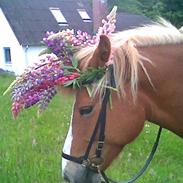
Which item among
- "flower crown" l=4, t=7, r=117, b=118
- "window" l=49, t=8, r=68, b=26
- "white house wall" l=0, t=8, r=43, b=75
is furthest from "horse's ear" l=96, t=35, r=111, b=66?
"window" l=49, t=8, r=68, b=26

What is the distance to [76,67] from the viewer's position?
301 centimetres

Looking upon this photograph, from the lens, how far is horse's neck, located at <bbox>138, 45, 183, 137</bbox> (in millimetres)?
2986

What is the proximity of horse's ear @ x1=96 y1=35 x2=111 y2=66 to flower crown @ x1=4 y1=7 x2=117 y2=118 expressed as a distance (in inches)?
6.4

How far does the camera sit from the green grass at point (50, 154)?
4.83 metres

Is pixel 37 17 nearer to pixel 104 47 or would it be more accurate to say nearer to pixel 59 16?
pixel 59 16

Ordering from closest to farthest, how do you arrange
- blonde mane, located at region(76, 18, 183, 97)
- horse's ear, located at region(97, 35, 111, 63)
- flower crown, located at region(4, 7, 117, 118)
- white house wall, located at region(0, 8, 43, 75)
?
horse's ear, located at region(97, 35, 111, 63)
blonde mane, located at region(76, 18, 183, 97)
flower crown, located at region(4, 7, 117, 118)
white house wall, located at region(0, 8, 43, 75)

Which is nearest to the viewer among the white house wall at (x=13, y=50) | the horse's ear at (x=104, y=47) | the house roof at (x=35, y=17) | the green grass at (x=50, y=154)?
the horse's ear at (x=104, y=47)

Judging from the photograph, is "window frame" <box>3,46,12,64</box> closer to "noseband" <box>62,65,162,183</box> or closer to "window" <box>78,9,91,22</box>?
"window" <box>78,9,91,22</box>

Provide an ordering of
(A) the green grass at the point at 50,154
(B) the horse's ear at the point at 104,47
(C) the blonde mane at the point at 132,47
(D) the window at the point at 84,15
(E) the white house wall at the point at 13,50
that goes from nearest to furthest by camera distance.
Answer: (B) the horse's ear at the point at 104,47 → (C) the blonde mane at the point at 132,47 → (A) the green grass at the point at 50,154 → (E) the white house wall at the point at 13,50 → (D) the window at the point at 84,15

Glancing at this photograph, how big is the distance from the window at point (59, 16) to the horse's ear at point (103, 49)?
109 ft

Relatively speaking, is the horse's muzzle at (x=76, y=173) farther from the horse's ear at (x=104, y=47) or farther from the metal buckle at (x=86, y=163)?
the horse's ear at (x=104, y=47)

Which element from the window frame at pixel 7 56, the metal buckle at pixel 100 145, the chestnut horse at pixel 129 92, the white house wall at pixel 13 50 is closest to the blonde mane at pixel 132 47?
the chestnut horse at pixel 129 92

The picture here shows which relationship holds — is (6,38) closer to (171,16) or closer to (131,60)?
(171,16)

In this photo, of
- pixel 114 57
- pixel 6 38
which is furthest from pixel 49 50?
pixel 6 38
